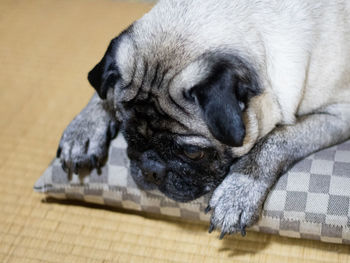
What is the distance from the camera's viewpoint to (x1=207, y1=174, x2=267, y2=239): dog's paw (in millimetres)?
2537

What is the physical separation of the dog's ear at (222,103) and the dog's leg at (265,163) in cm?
41

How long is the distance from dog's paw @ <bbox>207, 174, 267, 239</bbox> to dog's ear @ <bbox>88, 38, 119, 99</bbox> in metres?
0.77

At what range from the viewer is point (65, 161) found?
115 inches

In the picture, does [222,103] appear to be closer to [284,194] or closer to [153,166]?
[153,166]

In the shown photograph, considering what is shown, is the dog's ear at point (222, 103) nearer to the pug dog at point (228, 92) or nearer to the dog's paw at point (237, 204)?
the pug dog at point (228, 92)

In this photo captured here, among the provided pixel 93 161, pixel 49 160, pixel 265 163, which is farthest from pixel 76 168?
pixel 265 163

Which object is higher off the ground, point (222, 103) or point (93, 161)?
point (222, 103)

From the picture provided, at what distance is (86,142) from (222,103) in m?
1.07

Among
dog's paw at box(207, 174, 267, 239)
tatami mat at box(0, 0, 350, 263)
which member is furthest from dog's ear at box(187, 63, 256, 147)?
tatami mat at box(0, 0, 350, 263)

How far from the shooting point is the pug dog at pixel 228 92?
2.27 metres

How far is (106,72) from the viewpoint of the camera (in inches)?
100

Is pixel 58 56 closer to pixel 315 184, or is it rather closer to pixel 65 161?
pixel 65 161

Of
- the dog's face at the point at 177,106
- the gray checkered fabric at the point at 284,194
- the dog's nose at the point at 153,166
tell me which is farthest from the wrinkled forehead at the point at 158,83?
the gray checkered fabric at the point at 284,194

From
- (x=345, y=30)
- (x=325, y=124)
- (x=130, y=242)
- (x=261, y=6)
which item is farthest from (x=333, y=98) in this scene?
(x=130, y=242)
